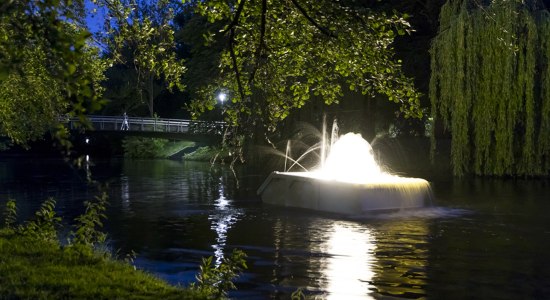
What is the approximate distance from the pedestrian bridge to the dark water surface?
82.3 ft

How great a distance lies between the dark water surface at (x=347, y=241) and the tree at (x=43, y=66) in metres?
1.06

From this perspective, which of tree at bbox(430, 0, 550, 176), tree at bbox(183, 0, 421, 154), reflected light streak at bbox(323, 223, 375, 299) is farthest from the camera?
tree at bbox(430, 0, 550, 176)

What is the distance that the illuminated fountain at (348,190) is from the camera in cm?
2016

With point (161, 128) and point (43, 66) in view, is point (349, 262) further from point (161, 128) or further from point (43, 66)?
point (161, 128)

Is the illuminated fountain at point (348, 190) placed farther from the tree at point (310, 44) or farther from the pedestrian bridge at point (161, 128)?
the pedestrian bridge at point (161, 128)

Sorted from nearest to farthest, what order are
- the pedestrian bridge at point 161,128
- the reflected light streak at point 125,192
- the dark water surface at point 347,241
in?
the dark water surface at point 347,241 → the reflected light streak at point 125,192 → the pedestrian bridge at point 161,128

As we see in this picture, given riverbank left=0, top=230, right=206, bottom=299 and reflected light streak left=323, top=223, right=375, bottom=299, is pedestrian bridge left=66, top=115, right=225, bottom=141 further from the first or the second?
riverbank left=0, top=230, right=206, bottom=299

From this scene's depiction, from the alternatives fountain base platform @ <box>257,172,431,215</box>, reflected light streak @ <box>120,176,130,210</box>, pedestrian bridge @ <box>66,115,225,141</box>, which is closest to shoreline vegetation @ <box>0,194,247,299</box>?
fountain base platform @ <box>257,172,431,215</box>

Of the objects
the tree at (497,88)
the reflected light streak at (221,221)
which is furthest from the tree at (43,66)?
the tree at (497,88)

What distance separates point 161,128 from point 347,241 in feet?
167

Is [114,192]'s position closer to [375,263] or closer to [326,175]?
[326,175]

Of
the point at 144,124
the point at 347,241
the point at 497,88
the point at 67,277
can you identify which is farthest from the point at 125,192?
the point at 144,124

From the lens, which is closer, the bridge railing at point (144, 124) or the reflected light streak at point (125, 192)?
the reflected light streak at point (125, 192)

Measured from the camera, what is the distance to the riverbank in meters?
7.92
